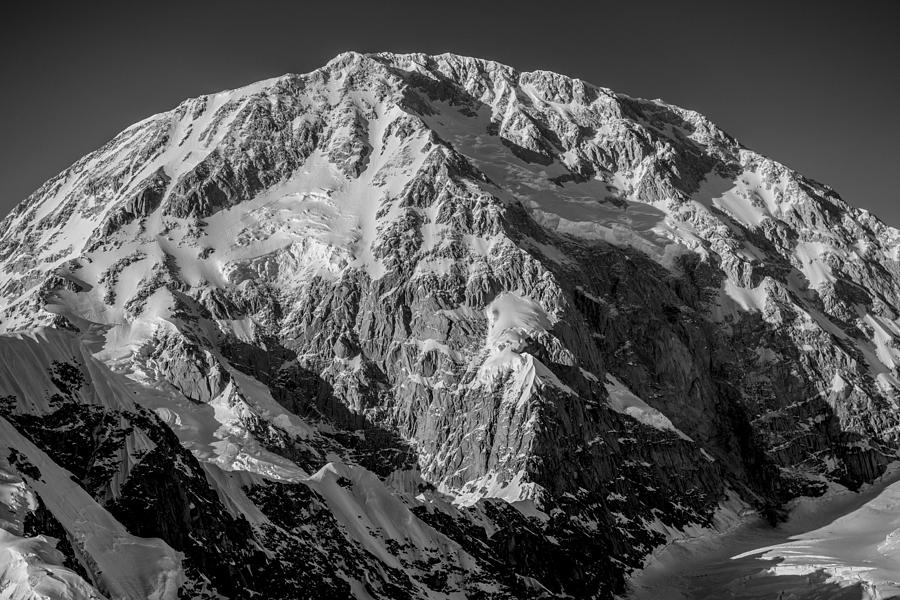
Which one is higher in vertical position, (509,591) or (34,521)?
(34,521)

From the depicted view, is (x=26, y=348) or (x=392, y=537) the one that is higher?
(x=26, y=348)

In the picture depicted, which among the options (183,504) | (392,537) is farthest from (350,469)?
(183,504)

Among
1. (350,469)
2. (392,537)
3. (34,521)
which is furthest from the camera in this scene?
(350,469)

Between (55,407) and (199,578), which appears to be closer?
(199,578)

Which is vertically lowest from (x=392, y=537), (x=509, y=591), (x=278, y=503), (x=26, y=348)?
(x=509, y=591)

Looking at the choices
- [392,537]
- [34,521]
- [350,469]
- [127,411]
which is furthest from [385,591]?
[34,521]

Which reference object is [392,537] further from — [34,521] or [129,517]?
[34,521]

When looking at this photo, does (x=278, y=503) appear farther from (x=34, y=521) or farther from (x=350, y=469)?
(x=34, y=521)

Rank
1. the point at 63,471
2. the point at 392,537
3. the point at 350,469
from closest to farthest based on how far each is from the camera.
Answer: the point at 63,471
the point at 392,537
the point at 350,469

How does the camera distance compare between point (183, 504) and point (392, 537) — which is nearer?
point (183, 504)
